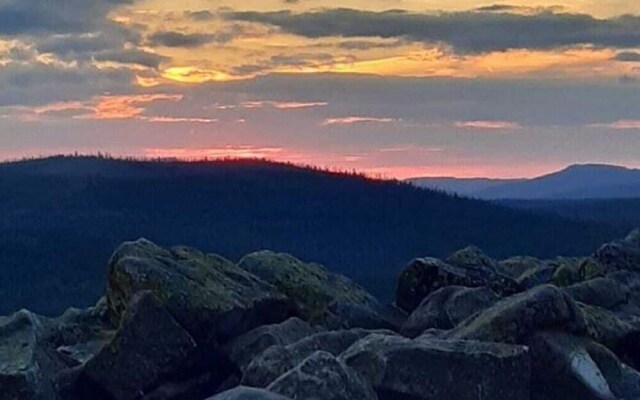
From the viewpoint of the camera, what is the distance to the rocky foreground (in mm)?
14000

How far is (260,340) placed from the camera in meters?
16.6

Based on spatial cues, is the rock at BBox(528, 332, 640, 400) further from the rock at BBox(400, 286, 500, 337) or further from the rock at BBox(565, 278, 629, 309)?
→ the rock at BBox(565, 278, 629, 309)

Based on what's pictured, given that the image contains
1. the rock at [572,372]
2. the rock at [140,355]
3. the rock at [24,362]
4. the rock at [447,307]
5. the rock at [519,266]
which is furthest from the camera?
the rock at [519,266]

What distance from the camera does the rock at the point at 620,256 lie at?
2252cm

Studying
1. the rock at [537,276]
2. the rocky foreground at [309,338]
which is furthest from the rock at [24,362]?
the rock at [537,276]

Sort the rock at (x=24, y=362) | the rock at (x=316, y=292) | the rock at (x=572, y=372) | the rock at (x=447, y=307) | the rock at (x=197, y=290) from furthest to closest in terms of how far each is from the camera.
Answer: the rock at (x=316, y=292)
the rock at (x=447, y=307)
the rock at (x=197, y=290)
the rock at (x=572, y=372)
the rock at (x=24, y=362)

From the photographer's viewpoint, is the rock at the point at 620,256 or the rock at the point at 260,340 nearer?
the rock at the point at 260,340

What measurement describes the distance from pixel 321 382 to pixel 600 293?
856 cm

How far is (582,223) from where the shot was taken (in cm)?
14462

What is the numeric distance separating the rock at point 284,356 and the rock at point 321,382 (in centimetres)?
106

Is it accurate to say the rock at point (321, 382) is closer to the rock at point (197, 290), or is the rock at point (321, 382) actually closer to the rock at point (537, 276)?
the rock at point (197, 290)

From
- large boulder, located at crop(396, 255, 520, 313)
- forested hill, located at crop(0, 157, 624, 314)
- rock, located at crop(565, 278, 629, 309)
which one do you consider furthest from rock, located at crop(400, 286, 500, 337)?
forested hill, located at crop(0, 157, 624, 314)

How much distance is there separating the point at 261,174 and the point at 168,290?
171267mm

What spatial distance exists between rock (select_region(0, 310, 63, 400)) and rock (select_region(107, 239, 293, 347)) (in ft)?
4.61
